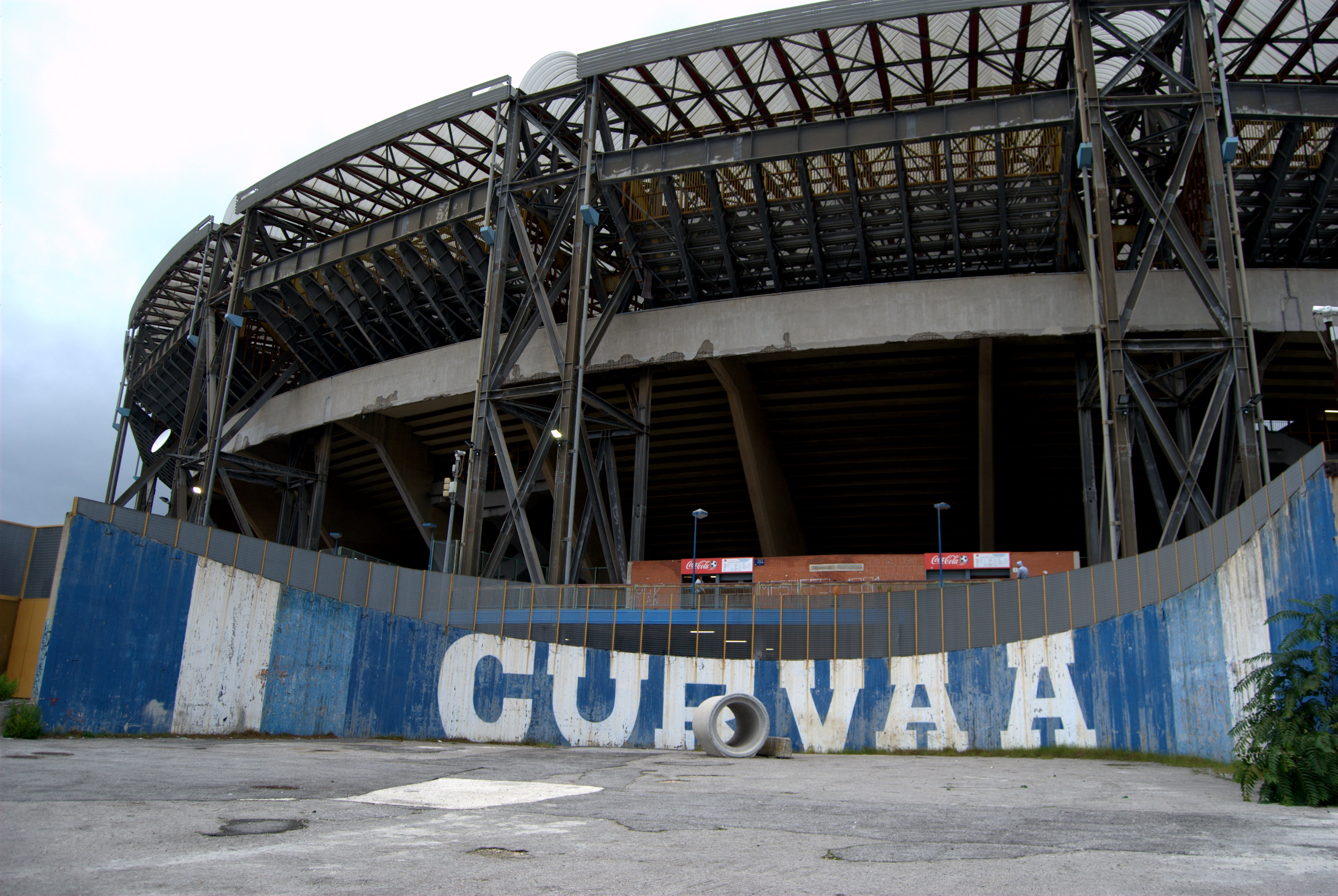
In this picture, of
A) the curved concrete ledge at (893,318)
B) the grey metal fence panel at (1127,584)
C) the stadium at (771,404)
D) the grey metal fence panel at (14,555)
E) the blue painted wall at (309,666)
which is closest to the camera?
the grey metal fence panel at (1127,584)

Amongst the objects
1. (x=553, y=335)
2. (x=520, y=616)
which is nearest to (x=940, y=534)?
(x=553, y=335)

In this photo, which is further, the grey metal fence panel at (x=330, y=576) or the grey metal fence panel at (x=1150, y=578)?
the grey metal fence panel at (x=330, y=576)

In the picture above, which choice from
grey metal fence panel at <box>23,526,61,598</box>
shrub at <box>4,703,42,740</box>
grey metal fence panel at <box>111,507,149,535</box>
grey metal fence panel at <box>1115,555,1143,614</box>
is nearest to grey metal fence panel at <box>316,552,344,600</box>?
grey metal fence panel at <box>111,507,149,535</box>

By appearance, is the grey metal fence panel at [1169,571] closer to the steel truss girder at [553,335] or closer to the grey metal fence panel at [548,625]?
the grey metal fence panel at [548,625]

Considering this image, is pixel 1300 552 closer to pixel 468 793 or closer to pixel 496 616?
pixel 468 793

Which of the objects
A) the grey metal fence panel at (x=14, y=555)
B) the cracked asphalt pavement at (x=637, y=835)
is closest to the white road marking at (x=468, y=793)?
the cracked asphalt pavement at (x=637, y=835)

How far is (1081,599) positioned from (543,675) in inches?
487

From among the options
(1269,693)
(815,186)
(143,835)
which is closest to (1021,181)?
(815,186)

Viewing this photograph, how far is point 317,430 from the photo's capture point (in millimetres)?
44062

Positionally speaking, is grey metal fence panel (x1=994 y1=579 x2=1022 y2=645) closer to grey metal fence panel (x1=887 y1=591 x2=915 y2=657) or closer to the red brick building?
grey metal fence panel (x1=887 y1=591 x2=915 y2=657)

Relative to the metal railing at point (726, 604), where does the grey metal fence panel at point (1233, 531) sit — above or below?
above

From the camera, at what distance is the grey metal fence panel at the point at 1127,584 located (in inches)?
707

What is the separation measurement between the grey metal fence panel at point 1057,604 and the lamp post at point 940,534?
95.3 inches

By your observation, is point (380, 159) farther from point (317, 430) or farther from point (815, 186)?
point (815, 186)
